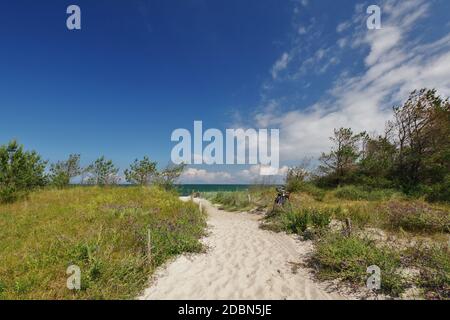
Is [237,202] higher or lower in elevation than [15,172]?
lower

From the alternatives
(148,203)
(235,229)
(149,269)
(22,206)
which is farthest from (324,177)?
(22,206)

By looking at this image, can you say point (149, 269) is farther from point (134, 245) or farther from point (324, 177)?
point (324, 177)

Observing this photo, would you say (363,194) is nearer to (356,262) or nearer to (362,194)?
(362,194)

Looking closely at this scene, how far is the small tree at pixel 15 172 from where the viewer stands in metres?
11.0

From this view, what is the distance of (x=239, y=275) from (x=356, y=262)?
2.53 metres

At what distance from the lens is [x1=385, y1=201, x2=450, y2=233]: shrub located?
7.07 meters

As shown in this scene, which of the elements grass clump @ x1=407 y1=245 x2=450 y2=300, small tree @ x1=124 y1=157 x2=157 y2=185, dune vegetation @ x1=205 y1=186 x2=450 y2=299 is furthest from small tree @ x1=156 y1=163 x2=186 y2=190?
grass clump @ x1=407 y1=245 x2=450 y2=300

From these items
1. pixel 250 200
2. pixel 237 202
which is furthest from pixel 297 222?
pixel 237 202

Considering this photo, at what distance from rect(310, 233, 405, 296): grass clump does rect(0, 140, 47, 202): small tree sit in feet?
44.9

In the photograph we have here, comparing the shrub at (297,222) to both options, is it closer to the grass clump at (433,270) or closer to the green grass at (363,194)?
the grass clump at (433,270)

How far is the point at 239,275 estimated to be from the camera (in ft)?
16.6

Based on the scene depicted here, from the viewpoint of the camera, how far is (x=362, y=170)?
21.1 metres

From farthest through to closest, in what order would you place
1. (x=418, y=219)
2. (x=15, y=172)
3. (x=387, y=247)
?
(x=15, y=172)
(x=418, y=219)
(x=387, y=247)
